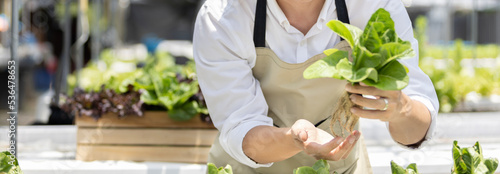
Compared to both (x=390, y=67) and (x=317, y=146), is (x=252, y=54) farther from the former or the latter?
(x=390, y=67)

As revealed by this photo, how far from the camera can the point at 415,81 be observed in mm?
1209

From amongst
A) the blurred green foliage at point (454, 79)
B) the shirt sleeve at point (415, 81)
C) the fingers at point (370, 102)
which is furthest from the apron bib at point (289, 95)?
the blurred green foliage at point (454, 79)

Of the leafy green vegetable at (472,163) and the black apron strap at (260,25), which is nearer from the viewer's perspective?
the leafy green vegetable at (472,163)

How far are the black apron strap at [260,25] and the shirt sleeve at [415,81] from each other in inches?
12.0

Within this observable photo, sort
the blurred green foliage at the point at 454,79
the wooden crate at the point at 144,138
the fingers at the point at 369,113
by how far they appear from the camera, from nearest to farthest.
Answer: the fingers at the point at 369,113, the wooden crate at the point at 144,138, the blurred green foliage at the point at 454,79

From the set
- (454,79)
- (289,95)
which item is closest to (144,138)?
(289,95)

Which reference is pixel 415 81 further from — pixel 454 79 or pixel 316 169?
pixel 454 79

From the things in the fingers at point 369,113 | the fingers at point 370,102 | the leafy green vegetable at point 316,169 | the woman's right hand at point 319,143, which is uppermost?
the fingers at point 370,102

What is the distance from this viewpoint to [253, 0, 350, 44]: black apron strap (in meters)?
1.32

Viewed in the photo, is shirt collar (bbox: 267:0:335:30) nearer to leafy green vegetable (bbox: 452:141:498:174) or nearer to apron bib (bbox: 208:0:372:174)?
apron bib (bbox: 208:0:372:174)

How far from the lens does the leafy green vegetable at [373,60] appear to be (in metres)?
0.89

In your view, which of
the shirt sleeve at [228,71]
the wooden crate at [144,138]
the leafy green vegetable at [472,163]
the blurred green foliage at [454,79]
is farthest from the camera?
the blurred green foliage at [454,79]

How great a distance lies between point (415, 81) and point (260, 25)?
1.33 feet

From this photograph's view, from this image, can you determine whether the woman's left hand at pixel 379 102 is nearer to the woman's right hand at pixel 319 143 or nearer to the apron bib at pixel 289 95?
the woman's right hand at pixel 319 143
